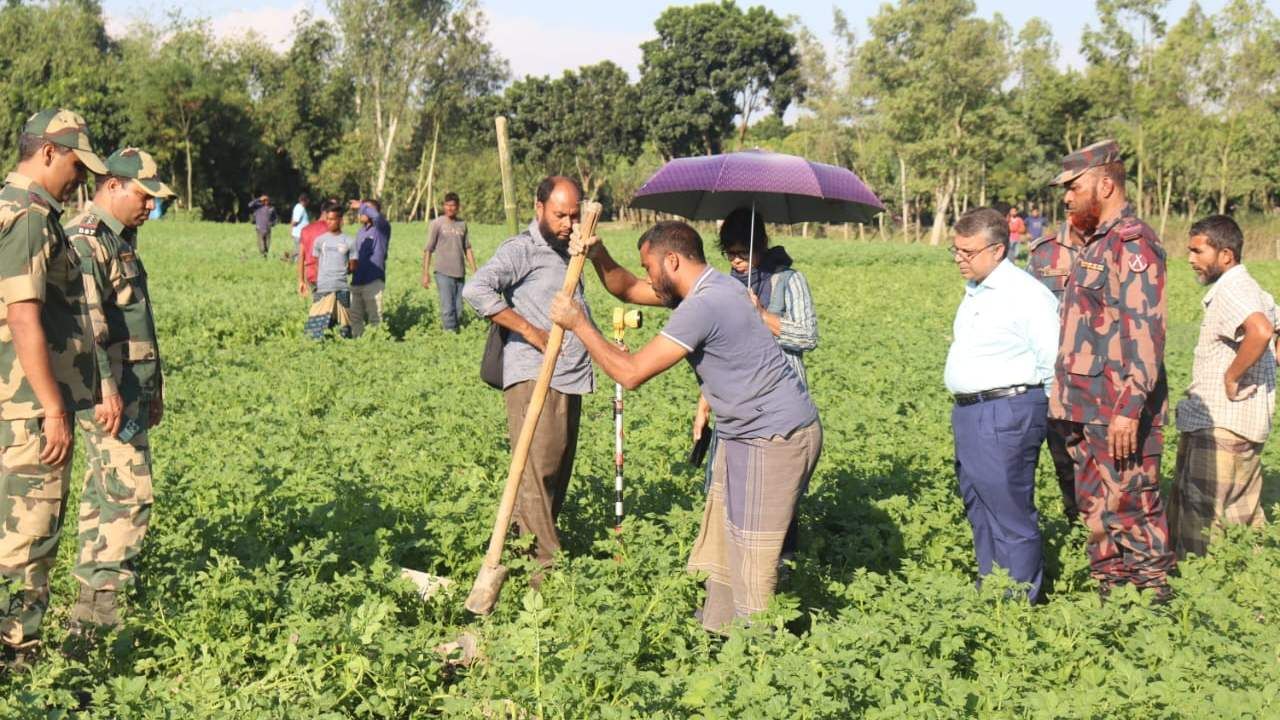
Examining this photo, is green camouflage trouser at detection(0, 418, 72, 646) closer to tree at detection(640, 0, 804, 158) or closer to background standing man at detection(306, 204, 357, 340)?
background standing man at detection(306, 204, 357, 340)

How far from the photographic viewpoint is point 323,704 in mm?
3672

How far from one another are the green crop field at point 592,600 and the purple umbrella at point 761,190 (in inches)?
67.5

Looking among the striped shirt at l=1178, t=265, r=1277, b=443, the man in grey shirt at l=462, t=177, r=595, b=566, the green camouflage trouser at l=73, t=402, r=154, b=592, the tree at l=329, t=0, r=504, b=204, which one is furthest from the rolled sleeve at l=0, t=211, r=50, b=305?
the tree at l=329, t=0, r=504, b=204

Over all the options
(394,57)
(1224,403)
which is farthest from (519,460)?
(394,57)

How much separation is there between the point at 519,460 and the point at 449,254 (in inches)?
378

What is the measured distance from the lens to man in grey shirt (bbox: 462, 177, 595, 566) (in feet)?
18.3

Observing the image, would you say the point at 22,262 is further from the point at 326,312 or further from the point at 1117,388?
the point at 326,312

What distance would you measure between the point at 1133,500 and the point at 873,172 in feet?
218

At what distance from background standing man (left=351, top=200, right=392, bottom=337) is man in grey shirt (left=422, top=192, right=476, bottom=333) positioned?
2.32ft

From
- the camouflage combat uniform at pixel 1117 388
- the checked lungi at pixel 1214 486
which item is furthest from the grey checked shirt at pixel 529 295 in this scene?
the checked lungi at pixel 1214 486

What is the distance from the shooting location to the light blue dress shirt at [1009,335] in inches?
205

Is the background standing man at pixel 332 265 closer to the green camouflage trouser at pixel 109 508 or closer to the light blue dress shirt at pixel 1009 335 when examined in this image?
the green camouflage trouser at pixel 109 508

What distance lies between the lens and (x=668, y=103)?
7519 cm

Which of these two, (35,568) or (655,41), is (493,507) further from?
(655,41)
